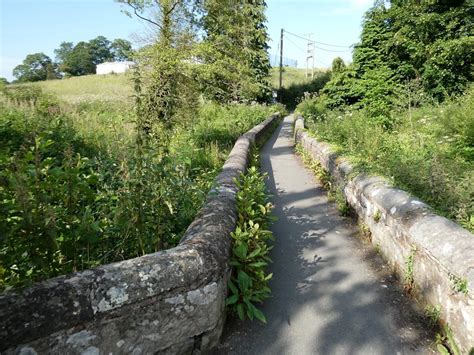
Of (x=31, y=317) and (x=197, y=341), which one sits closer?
(x=31, y=317)

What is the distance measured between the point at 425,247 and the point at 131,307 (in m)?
2.51

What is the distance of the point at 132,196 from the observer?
2754 mm

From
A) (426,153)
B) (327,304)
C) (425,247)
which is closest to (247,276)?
Answer: (327,304)

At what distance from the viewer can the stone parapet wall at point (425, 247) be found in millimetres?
2373

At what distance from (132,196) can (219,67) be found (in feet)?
22.6

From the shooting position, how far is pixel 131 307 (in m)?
1.98

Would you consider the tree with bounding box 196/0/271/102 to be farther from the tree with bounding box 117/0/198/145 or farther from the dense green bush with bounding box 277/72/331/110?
the dense green bush with bounding box 277/72/331/110

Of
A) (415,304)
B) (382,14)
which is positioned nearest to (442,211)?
(415,304)

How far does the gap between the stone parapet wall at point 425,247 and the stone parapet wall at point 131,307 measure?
1791 millimetres

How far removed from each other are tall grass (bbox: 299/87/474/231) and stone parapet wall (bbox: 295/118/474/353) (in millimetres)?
444

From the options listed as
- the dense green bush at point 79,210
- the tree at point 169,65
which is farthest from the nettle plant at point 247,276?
the tree at point 169,65

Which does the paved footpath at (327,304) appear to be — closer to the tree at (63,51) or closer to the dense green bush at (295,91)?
the dense green bush at (295,91)

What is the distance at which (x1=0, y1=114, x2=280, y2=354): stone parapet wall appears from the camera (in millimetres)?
1662

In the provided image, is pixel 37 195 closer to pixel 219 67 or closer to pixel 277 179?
pixel 277 179
